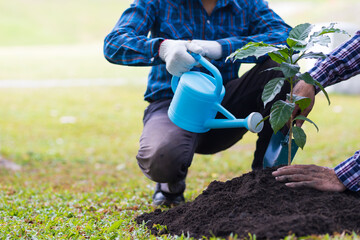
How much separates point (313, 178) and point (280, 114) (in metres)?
0.33

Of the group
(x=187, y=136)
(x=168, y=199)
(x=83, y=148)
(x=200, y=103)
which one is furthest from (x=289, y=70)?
A: (x=83, y=148)

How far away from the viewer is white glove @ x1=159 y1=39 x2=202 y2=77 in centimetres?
252

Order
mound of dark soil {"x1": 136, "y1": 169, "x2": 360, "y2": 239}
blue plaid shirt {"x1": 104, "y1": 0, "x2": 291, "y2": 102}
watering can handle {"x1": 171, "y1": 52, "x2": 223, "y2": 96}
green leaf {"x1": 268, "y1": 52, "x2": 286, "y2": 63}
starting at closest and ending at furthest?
mound of dark soil {"x1": 136, "y1": 169, "x2": 360, "y2": 239}, green leaf {"x1": 268, "y1": 52, "x2": 286, "y2": 63}, watering can handle {"x1": 171, "y1": 52, "x2": 223, "y2": 96}, blue plaid shirt {"x1": 104, "y1": 0, "x2": 291, "y2": 102}

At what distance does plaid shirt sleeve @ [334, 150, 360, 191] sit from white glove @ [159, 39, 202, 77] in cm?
A: 90

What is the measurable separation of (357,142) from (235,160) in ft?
5.09

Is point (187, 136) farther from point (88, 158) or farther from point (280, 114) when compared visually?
point (88, 158)

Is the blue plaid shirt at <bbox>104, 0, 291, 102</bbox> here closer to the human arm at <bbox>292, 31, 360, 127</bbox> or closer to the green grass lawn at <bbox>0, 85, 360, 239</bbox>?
the human arm at <bbox>292, 31, 360, 127</bbox>

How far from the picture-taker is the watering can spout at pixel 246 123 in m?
2.32

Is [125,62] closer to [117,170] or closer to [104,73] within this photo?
[117,170]

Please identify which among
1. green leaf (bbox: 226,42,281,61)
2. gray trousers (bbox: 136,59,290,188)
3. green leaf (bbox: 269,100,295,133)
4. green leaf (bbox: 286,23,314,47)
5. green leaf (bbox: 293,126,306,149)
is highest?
green leaf (bbox: 286,23,314,47)

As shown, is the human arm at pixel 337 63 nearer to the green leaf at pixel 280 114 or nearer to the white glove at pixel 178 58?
the green leaf at pixel 280 114

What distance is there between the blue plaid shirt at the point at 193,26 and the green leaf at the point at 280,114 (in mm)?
745

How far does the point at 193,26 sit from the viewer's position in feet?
10.4

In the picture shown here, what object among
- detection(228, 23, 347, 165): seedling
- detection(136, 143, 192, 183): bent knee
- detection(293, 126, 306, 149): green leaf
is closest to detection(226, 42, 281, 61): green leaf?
detection(228, 23, 347, 165): seedling
